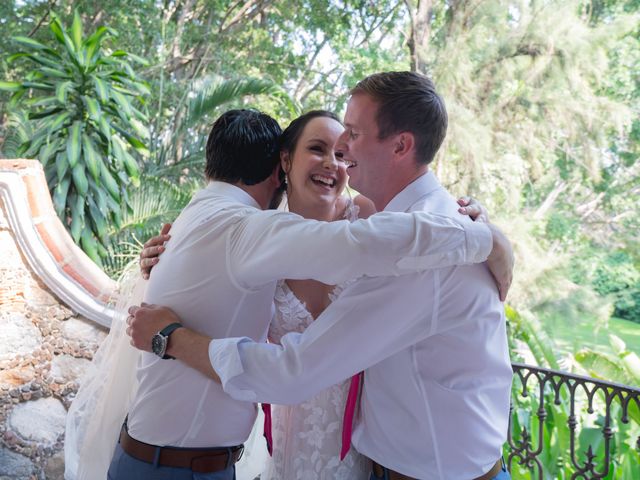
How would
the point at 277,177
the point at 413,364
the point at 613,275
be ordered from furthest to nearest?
1. the point at 613,275
2. the point at 277,177
3. the point at 413,364

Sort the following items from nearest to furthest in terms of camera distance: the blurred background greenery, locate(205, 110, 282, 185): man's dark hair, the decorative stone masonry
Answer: locate(205, 110, 282, 185): man's dark hair < the decorative stone masonry < the blurred background greenery

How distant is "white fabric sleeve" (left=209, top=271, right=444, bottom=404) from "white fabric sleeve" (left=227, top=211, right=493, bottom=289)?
0.05m

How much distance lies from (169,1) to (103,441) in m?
9.59

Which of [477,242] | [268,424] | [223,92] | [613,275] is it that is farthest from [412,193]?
[613,275]

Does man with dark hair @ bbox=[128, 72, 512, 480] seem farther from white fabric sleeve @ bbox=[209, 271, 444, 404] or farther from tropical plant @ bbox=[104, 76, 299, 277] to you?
tropical plant @ bbox=[104, 76, 299, 277]

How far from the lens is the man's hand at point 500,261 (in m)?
1.20

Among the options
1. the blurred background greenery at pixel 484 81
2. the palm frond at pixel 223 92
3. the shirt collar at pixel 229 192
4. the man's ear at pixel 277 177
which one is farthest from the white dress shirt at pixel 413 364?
the blurred background greenery at pixel 484 81

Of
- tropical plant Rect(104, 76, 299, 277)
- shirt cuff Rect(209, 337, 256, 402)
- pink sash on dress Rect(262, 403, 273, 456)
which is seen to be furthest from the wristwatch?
tropical plant Rect(104, 76, 299, 277)

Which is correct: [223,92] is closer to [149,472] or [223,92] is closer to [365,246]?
[149,472]

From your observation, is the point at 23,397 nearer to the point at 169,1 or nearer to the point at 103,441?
the point at 103,441

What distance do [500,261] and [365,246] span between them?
0.31 m

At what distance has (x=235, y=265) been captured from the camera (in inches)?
48.1

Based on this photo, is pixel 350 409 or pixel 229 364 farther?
pixel 350 409

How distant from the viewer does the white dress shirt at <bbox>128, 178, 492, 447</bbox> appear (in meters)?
1.07
